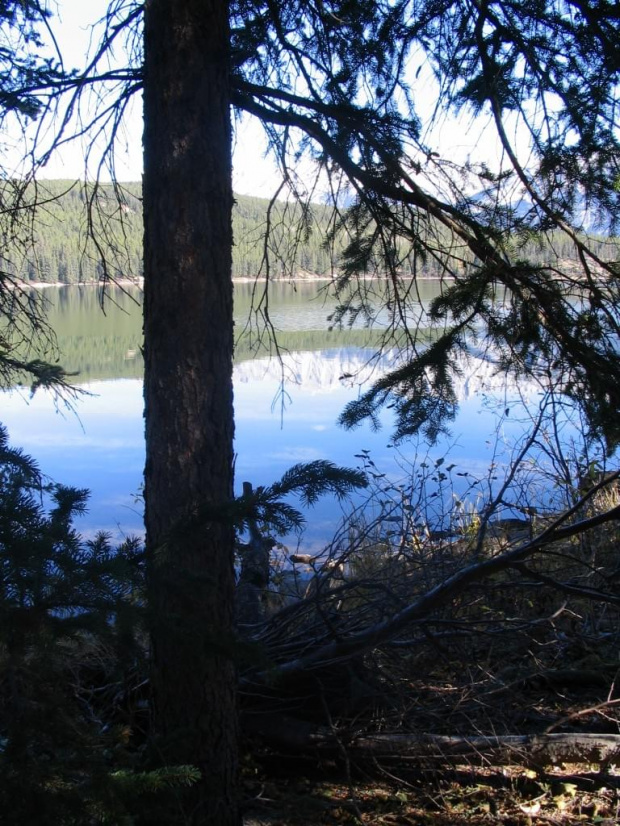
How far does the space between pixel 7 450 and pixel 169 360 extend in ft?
2.94

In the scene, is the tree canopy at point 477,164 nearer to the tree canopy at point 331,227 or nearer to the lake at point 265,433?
the tree canopy at point 331,227

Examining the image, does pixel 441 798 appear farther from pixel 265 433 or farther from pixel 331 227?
pixel 265 433

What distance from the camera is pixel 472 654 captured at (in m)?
4.27

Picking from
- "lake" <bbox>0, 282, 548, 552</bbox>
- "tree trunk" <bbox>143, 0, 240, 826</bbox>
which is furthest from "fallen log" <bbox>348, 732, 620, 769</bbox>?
"lake" <bbox>0, 282, 548, 552</bbox>

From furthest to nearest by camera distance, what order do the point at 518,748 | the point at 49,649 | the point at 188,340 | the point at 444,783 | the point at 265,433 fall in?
the point at 265,433 → the point at 444,783 → the point at 518,748 → the point at 188,340 → the point at 49,649

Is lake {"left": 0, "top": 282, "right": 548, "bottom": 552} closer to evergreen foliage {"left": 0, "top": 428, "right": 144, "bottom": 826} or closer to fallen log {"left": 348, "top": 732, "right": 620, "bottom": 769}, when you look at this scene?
fallen log {"left": 348, "top": 732, "right": 620, "bottom": 769}

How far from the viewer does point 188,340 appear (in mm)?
2867

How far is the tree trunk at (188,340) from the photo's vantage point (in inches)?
113

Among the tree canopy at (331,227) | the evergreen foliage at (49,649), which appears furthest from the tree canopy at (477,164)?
the evergreen foliage at (49,649)

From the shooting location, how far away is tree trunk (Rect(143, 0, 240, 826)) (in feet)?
9.42

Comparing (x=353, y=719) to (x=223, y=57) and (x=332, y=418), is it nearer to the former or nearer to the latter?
(x=223, y=57)

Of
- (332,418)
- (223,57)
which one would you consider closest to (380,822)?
(223,57)

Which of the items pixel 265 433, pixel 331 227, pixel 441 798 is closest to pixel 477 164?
pixel 331 227

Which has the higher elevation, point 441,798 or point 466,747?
point 466,747
